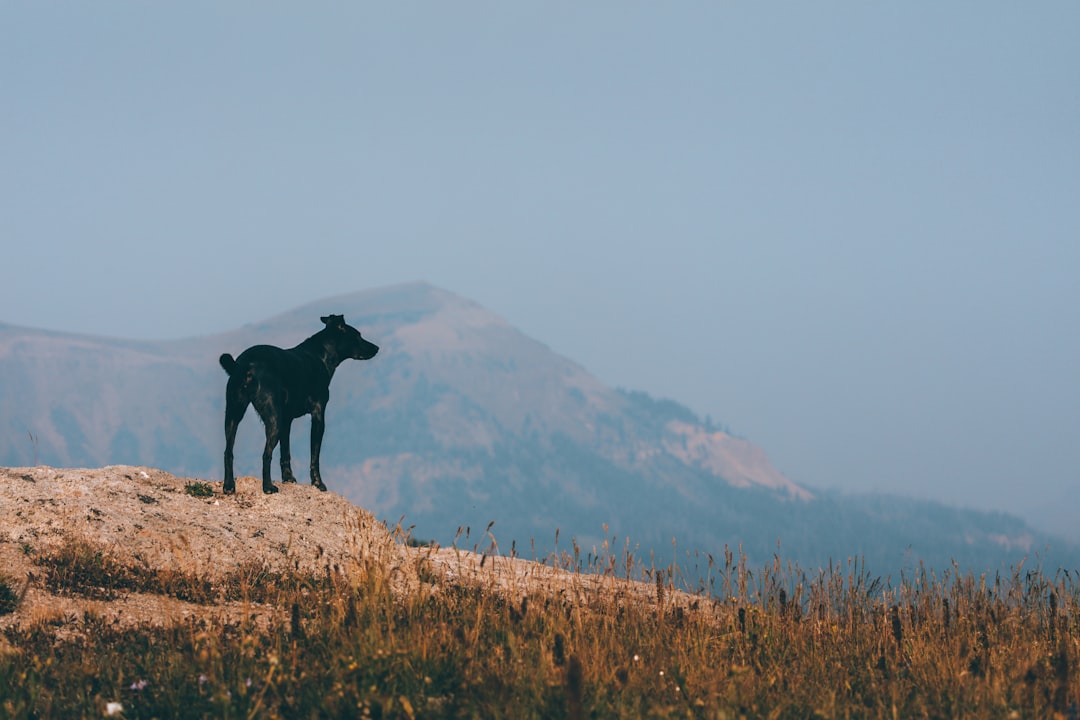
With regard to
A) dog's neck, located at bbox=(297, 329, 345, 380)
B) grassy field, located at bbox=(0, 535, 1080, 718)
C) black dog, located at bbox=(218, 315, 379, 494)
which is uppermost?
dog's neck, located at bbox=(297, 329, 345, 380)

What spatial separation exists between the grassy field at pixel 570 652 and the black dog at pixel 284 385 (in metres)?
3.28

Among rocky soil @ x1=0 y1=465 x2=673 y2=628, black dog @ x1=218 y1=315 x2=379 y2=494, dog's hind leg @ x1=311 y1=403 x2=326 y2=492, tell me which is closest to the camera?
rocky soil @ x1=0 y1=465 x2=673 y2=628

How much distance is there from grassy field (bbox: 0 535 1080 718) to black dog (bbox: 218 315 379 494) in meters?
3.28

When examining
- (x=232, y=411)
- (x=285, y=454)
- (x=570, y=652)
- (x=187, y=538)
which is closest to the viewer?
(x=570, y=652)

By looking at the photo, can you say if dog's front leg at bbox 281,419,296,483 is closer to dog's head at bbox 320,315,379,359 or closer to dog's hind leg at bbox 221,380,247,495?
dog's hind leg at bbox 221,380,247,495

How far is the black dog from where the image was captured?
1438 cm

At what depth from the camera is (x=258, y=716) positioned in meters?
7.25

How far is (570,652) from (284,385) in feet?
25.8

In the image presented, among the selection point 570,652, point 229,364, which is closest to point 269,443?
point 229,364

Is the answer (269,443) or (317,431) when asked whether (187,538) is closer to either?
(269,443)

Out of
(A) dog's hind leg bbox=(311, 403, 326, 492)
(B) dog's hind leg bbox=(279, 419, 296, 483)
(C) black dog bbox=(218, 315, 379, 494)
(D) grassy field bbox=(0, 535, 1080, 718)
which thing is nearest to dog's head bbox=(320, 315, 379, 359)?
(C) black dog bbox=(218, 315, 379, 494)

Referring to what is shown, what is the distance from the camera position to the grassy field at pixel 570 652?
7.44m

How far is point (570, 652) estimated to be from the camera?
8281 mm

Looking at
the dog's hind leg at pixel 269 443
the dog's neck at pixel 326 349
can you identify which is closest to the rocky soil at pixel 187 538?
the dog's hind leg at pixel 269 443
